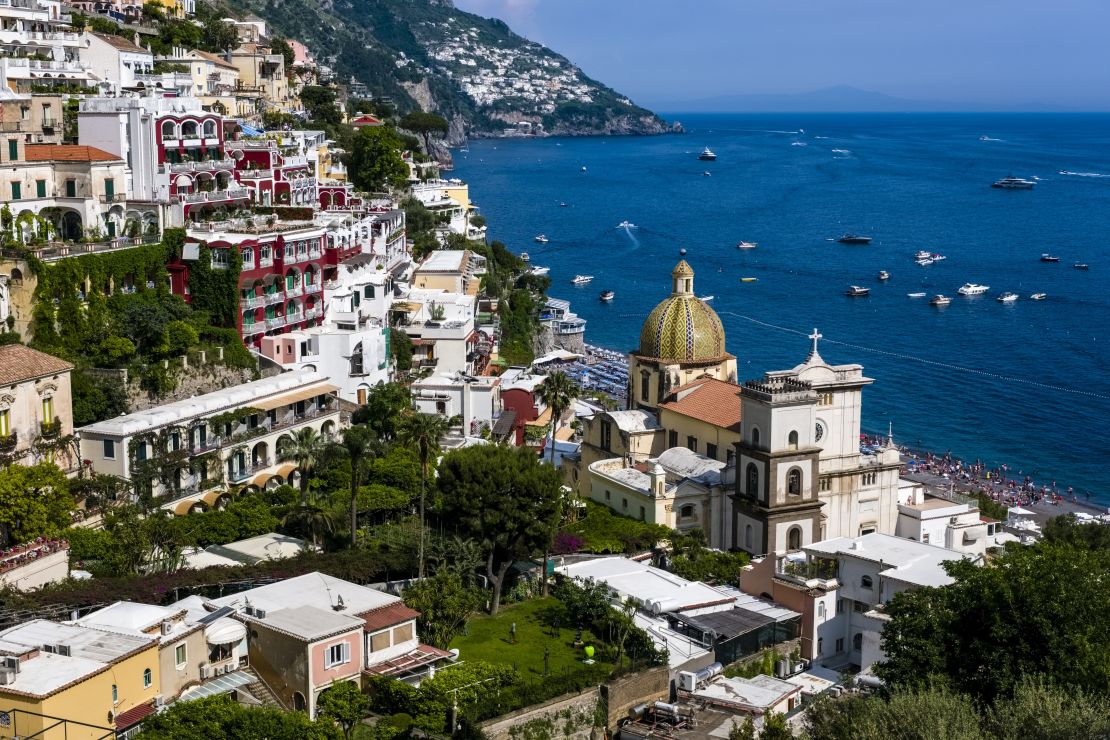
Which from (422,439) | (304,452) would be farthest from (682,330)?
(422,439)

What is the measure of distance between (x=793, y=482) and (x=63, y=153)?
1108 inches

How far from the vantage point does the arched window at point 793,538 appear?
4575 cm

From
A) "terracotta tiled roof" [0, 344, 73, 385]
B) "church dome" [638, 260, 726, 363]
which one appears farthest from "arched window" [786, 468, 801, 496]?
"terracotta tiled roof" [0, 344, 73, 385]

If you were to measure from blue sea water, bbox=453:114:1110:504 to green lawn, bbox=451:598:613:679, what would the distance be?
130 ft

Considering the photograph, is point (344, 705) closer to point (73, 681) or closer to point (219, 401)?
point (73, 681)

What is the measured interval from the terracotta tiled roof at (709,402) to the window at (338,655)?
63.2 ft

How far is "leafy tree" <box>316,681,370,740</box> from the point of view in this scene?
3097 centimetres

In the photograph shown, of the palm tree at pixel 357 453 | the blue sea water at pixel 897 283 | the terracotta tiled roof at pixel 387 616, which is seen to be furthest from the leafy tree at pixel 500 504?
the blue sea water at pixel 897 283

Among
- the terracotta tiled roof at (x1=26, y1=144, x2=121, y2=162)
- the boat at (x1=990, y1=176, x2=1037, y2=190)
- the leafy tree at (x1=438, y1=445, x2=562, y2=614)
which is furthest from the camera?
the boat at (x1=990, y1=176, x2=1037, y2=190)

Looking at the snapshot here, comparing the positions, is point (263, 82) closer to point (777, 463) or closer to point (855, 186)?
point (777, 463)

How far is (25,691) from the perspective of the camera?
2714 cm

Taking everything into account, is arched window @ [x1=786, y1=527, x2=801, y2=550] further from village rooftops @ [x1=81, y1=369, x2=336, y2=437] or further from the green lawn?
village rooftops @ [x1=81, y1=369, x2=336, y2=437]

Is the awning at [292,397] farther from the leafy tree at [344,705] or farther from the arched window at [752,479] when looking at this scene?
the leafy tree at [344,705]

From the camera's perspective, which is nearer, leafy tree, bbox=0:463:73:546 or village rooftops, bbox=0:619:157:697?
village rooftops, bbox=0:619:157:697
